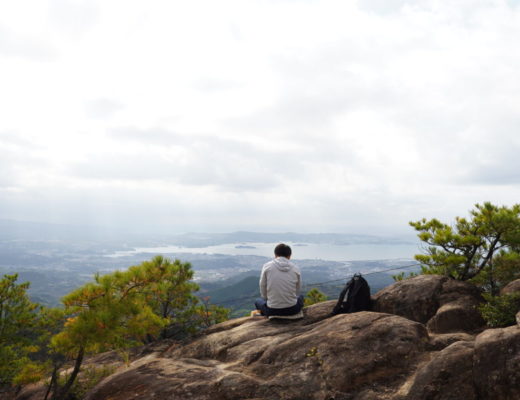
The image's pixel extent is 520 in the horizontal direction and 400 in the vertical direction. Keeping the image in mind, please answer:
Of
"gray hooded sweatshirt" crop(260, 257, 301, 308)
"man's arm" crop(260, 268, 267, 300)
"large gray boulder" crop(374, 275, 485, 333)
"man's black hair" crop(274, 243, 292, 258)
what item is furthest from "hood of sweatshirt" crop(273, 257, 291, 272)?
"large gray boulder" crop(374, 275, 485, 333)

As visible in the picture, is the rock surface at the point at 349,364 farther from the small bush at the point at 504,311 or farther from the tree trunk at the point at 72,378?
the tree trunk at the point at 72,378

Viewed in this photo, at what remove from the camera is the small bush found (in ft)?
27.3

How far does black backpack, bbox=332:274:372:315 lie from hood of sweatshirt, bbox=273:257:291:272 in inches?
95.0

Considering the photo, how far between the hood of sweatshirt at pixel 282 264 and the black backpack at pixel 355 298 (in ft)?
7.92

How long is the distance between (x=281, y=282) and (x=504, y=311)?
6.22m

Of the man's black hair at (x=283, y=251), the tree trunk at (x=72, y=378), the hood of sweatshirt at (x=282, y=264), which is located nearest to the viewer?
the tree trunk at (x=72, y=378)

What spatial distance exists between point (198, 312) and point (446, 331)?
12.6 m

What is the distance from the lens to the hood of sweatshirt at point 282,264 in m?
10.5

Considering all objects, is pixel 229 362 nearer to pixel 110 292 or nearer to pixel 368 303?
pixel 110 292

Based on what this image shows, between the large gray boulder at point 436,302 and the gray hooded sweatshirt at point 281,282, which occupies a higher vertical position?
the gray hooded sweatshirt at point 281,282

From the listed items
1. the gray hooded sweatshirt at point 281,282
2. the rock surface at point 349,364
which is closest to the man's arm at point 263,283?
the gray hooded sweatshirt at point 281,282

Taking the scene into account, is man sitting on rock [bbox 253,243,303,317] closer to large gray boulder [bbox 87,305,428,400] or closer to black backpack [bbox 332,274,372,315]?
large gray boulder [bbox 87,305,428,400]

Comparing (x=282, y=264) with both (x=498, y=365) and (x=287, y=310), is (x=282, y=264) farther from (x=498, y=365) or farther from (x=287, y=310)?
(x=498, y=365)

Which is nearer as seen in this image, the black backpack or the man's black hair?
the man's black hair
